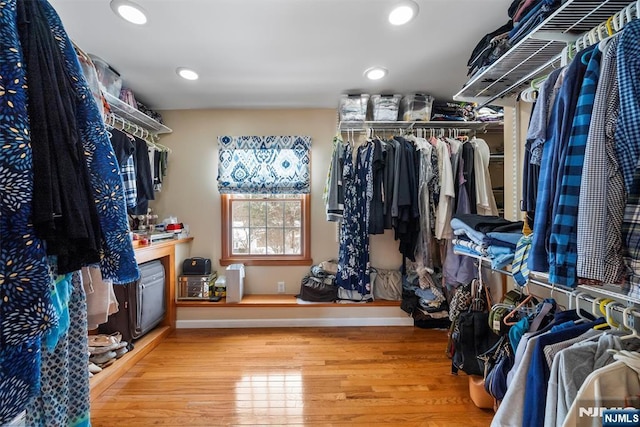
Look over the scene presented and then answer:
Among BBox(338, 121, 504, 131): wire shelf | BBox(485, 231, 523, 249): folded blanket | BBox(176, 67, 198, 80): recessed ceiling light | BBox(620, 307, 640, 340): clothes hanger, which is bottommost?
BBox(620, 307, 640, 340): clothes hanger

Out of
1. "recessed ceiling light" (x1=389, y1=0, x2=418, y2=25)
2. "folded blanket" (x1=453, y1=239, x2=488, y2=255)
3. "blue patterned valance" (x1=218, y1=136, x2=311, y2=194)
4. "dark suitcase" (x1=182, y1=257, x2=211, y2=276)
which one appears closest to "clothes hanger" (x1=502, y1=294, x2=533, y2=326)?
"folded blanket" (x1=453, y1=239, x2=488, y2=255)

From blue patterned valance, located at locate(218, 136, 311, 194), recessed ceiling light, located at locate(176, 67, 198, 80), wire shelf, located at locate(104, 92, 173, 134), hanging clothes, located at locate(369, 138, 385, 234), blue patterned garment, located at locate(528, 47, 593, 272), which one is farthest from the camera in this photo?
blue patterned valance, located at locate(218, 136, 311, 194)

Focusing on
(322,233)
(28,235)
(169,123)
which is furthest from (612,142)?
(169,123)

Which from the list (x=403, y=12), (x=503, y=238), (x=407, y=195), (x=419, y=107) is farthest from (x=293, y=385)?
(x=419, y=107)

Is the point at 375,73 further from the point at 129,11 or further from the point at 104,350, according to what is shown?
the point at 104,350

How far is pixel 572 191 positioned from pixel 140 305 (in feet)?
8.61

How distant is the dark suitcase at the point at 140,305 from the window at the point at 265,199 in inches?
26.6

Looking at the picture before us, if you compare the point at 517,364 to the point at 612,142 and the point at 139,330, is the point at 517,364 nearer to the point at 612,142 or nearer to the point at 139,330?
the point at 612,142

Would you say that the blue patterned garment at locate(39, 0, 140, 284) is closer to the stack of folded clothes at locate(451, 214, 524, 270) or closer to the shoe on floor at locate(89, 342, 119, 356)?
the stack of folded clothes at locate(451, 214, 524, 270)

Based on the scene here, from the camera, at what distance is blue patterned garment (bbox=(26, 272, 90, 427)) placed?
673mm

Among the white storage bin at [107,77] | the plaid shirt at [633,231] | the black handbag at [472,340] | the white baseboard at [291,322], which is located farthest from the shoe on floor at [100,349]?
the plaid shirt at [633,231]

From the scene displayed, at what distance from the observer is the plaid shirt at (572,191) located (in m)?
0.74

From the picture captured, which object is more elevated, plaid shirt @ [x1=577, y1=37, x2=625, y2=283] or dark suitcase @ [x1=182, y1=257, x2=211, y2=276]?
plaid shirt @ [x1=577, y1=37, x2=625, y2=283]

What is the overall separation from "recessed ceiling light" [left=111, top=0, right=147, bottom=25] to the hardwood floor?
2.23 metres
